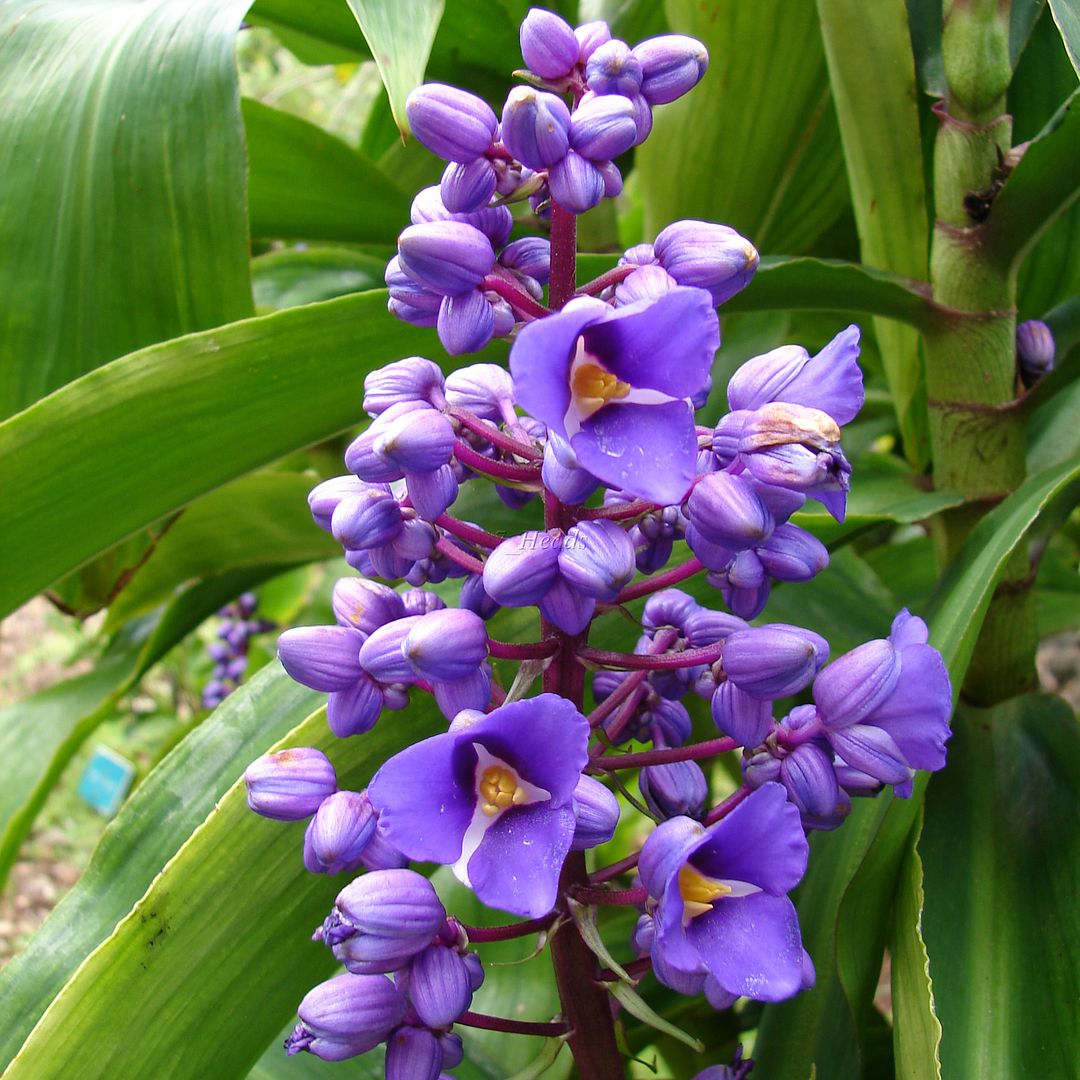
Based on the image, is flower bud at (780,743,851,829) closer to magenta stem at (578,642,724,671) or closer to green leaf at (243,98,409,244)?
magenta stem at (578,642,724,671)

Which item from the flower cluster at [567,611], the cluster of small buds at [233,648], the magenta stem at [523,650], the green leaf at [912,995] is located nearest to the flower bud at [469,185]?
the flower cluster at [567,611]

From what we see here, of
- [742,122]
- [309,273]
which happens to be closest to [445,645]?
[742,122]

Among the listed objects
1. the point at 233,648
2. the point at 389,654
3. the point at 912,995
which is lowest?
the point at 233,648

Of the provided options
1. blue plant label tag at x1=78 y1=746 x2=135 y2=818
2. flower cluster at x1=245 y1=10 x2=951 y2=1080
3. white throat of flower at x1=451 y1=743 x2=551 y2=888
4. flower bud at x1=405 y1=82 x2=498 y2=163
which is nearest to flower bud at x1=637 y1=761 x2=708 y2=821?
flower cluster at x1=245 y1=10 x2=951 y2=1080

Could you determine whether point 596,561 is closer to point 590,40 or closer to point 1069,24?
point 590,40

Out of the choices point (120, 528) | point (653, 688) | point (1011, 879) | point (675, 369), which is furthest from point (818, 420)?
point (120, 528)

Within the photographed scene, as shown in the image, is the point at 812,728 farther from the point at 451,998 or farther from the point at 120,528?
the point at 120,528
